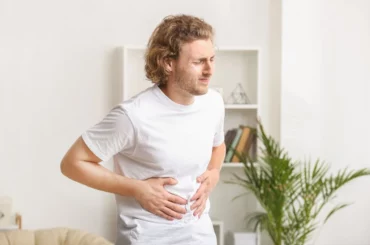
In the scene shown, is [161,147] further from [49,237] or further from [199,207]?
[49,237]

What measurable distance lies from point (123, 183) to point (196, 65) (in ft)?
1.23

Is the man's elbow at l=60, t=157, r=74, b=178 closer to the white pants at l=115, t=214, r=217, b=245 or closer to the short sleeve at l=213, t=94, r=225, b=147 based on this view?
the white pants at l=115, t=214, r=217, b=245

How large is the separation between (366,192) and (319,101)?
0.67m

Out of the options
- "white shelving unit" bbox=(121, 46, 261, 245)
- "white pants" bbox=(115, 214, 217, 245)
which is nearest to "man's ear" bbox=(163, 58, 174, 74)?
"white pants" bbox=(115, 214, 217, 245)

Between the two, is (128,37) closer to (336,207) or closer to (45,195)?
(45,195)

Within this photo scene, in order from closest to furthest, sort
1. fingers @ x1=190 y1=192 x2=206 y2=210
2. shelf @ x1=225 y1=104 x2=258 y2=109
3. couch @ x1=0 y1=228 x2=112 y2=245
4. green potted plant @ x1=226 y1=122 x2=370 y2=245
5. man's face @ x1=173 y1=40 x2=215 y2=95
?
man's face @ x1=173 y1=40 x2=215 y2=95
fingers @ x1=190 y1=192 x2=206 y2=210
couch @ x1=0 y1=228 x2=112 y2=245
green potted plant @ x1=226 y1=122 x2=370 y2=245
shelf @ x1=225 y1=104 x2=258 y2=109

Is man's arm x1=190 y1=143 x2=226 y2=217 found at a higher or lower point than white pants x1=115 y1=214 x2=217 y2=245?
higher

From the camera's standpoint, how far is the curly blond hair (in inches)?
88.9

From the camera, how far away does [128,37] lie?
5.49 m

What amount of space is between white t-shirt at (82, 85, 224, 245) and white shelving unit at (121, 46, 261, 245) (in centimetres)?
300

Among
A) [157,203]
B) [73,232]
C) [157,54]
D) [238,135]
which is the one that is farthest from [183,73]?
[238,135]

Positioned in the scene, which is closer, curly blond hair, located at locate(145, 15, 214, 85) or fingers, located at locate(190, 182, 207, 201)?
curly blond hair, located at locate(145, 15, 214, 85)

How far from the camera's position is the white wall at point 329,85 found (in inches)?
217

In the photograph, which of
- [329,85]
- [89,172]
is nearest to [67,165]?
[89,172]
